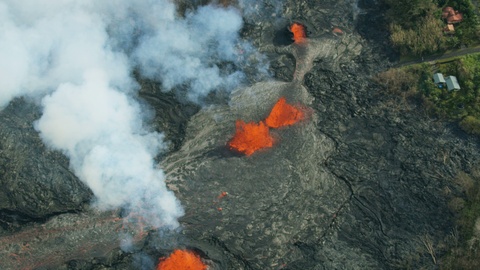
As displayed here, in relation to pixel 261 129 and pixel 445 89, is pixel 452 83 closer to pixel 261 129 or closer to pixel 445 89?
pixel 445 89

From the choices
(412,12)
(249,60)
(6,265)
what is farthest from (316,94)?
(6,265)

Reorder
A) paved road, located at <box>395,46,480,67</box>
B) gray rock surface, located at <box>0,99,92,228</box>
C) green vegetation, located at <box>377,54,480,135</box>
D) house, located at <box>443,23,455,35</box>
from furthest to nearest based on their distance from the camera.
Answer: house, located at <box>443,23,455,35</box> < paved road, located at <box>395,46,480,67</box> < green vegetation, located at <box>377,54,480,135</box> < gray rock surface, located at <box>0,99,92,228</box>

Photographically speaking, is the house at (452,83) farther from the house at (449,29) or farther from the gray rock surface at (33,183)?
the gray rock surface at (33,183)

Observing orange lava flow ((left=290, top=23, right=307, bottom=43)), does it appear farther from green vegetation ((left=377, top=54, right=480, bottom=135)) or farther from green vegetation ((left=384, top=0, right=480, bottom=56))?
green vegetation ((left=384, top=0, right=480, bottom=56))

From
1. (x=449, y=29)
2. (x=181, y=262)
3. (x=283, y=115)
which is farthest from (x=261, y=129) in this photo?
(x=449, y=29)

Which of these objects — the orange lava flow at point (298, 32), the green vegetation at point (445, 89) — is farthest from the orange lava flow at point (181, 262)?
the green vegetation at point (445, 89)

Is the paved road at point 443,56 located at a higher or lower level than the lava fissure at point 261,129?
higher

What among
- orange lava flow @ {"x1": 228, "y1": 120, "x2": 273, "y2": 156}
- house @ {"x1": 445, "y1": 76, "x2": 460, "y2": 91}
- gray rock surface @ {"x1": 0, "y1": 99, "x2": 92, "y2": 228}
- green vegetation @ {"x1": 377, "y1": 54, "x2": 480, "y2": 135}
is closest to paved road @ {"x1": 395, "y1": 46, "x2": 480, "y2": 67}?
green vegetation @ {"x1": 377, "y1": 54, "x2": 480, "y2": 135}
